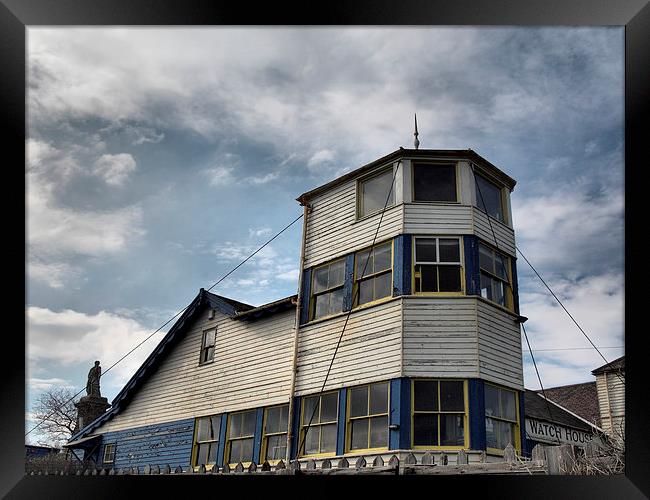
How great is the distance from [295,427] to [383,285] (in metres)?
3.94

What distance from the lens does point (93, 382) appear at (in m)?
24.3

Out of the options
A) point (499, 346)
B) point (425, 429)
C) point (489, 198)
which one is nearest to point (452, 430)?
point (425, 429)

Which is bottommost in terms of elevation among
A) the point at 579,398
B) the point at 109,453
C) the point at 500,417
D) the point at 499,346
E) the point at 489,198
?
the point at 109,453

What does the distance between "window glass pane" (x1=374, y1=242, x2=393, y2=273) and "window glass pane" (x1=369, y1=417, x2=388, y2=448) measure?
3436 mm

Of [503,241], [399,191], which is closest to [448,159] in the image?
[399,191]

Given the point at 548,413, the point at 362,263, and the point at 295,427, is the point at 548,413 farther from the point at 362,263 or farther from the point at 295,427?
the point at 295,427

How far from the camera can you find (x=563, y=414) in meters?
23.0

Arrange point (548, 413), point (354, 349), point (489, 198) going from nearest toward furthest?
point (354, 349)
point (489, 198)
point (548, 413)

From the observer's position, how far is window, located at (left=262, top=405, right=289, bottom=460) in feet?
52.7

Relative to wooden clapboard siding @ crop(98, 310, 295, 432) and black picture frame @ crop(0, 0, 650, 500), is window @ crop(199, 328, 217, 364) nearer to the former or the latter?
wooden clapboard siding @ crop(98, 310, 295, 432)

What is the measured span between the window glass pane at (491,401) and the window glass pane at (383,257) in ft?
11.4

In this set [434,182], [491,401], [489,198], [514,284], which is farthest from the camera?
[489,198]

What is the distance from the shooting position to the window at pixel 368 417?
13.8 m
